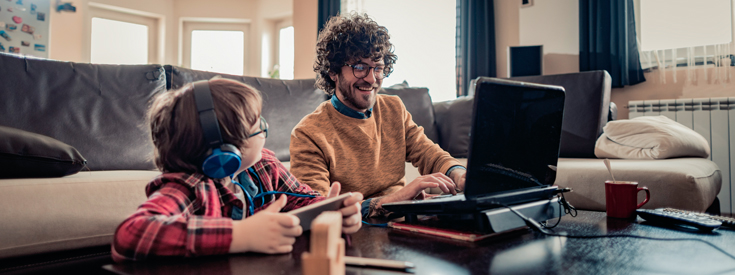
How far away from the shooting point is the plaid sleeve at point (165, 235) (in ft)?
1.81

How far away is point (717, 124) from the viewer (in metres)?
2.67

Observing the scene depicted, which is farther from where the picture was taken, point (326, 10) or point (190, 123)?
point (326, 10)

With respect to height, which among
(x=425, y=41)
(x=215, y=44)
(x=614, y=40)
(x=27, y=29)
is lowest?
(x=614, y=40)

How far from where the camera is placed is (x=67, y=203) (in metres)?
1.24

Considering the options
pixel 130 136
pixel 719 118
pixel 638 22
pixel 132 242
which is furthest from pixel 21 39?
pixel 719 118

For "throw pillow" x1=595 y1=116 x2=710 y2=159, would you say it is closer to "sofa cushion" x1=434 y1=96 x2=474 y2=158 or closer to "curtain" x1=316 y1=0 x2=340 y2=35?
"sofa cushion" x1=434 y1=96 x2=474 y2=158

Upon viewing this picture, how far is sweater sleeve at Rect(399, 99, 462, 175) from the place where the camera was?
1.37 m

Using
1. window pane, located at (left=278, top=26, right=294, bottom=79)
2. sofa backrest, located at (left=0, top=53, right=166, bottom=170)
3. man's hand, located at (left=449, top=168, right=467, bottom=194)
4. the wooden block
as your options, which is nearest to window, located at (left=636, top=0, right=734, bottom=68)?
man's hand, located at (left=449, top=168, right=467, bottom=194)

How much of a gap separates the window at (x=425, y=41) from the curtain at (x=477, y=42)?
0.27 meters

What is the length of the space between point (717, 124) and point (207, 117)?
3143 millimetres

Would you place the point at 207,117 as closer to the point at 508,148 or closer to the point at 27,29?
the point at 508,148

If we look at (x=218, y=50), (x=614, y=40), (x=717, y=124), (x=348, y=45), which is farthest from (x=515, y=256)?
(x=218, y=50)

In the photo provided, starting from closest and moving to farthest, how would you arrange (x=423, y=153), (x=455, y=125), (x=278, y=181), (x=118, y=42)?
(x=278, y=181) → (x=423, y=153) → (x=455, y=125) → (x=118, y=42)

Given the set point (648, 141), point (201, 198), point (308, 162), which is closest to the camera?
point (201, 198)
